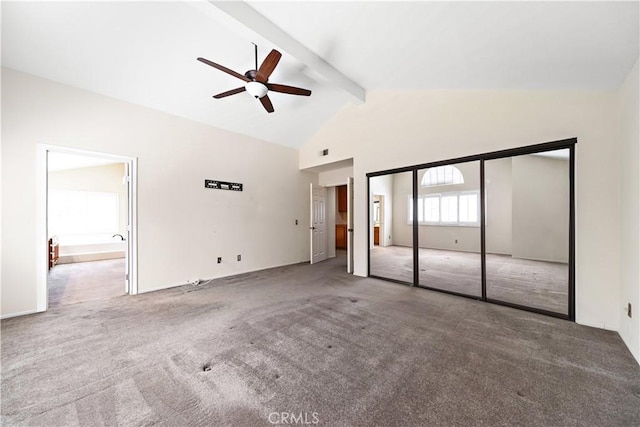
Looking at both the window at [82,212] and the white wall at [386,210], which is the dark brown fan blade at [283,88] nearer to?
the white wall at [386,210]

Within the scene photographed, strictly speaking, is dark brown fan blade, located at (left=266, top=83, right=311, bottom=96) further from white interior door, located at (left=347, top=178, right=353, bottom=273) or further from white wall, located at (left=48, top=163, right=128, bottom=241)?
white wall, located at (left=48, top=163, right=128, bottom=241)

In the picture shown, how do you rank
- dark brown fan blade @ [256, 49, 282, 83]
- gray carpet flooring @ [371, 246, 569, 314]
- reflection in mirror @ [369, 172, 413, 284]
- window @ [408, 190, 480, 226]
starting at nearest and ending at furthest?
dark brown fan blade @ [256, 49, 282, 83]
gray carpet flooring @ [371, 246, 569, 314]
window @ [408, 190, 480, 226]
reflection in mirror @ [369, 172, 413, 284]

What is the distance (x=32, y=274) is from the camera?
299 centimetres

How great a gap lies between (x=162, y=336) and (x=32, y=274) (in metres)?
2.19

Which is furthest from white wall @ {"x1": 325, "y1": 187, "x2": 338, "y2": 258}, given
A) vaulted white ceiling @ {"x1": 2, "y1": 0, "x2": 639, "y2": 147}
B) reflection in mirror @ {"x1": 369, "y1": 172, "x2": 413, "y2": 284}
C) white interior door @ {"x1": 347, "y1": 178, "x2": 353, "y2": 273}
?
vaulted white ceiling @ {"x1": 2, "y1": 0, "x2": 639, "y2": 147}

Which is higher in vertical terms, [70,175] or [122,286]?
[70,175]

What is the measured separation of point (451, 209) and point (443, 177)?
3.40 ft

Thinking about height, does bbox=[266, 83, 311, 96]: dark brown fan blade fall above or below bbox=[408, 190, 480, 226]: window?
above

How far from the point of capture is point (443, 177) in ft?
24.2

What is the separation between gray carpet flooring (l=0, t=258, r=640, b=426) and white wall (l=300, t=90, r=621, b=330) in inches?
26.2

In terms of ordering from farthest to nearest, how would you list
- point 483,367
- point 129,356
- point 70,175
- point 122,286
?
point 70,175
point 122,286
point 129,356
point 483,367

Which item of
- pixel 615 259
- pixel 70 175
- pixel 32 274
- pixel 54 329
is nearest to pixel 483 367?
pixel 615 259

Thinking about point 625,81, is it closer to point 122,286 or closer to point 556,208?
point 556,208

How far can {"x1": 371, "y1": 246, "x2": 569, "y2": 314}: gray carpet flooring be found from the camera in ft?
10.9
